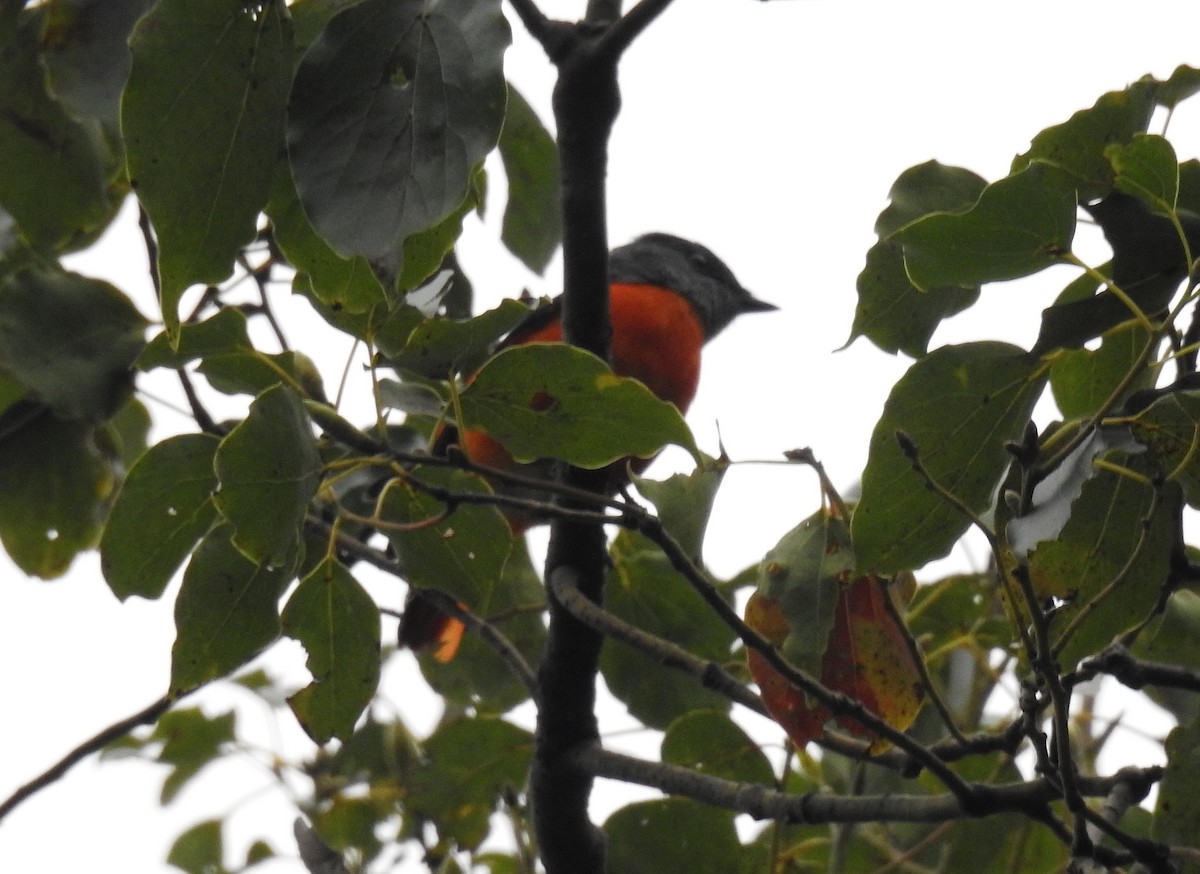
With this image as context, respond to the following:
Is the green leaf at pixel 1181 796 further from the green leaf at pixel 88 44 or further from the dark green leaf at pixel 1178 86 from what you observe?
the green leaf at pixel 88 44

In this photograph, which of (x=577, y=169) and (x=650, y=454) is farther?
(x=577, y=169)

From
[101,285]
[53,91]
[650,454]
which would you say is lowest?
[650,454]

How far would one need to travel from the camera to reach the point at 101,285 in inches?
88.9

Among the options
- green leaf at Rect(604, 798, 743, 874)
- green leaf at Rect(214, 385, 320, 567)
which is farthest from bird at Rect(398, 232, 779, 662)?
green leaf at Rect(214, 385, 320, 567)

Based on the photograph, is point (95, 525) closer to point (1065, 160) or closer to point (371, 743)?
point (371, 743)

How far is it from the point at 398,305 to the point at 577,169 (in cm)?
34

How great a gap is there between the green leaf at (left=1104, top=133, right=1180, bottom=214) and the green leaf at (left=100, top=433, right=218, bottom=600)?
114 centimetres

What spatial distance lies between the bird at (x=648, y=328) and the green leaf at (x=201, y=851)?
0.64 metres

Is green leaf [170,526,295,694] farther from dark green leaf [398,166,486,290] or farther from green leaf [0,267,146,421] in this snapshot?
green leaf [0,267,146,421]

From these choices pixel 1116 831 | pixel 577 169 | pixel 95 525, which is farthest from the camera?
pixel 95 525

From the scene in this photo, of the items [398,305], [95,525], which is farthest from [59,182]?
[398,305]

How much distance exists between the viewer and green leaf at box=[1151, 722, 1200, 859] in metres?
1.74

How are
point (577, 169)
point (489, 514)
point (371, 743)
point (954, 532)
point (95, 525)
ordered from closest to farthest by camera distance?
point (954, 532)
point (577, 169)
point (489, 514)
point (95, 525)
point (371, 743)

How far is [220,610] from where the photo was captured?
1.71 m
